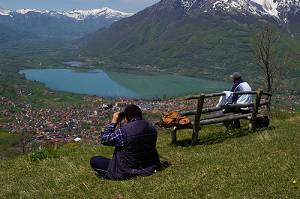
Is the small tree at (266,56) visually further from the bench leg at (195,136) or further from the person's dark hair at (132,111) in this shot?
the person's dark hair at (132,111)

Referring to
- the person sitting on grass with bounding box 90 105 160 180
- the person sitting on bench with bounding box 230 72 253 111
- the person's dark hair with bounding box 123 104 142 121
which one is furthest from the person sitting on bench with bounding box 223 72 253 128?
the person's dark hair with bounding box 123 104 142 121

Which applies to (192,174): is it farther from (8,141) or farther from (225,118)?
(8,141)

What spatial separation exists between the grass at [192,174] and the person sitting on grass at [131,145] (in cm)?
35

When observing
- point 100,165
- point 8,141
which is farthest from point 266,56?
point 8,141

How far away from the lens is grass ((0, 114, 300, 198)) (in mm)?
10586

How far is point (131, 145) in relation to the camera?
1248 cm

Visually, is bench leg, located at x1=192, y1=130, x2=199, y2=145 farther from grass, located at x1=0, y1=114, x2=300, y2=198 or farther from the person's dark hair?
the person's dark hair

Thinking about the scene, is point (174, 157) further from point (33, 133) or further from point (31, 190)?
point (33, 133)

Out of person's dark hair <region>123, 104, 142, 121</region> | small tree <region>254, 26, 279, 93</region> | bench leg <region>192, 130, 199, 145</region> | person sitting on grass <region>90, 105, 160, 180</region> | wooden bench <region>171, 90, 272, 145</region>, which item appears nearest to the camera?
person sitting on grass <region>90, 105, 160, 180</region>

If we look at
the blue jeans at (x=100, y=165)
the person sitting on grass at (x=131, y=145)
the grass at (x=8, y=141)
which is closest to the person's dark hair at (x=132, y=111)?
the person sitting on grass at (x=131, y=145)

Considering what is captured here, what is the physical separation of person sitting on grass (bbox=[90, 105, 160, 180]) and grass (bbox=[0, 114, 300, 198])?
1.16 ft

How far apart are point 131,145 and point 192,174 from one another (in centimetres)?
166

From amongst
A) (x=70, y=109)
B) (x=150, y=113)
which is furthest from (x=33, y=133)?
(x=70, y=109)

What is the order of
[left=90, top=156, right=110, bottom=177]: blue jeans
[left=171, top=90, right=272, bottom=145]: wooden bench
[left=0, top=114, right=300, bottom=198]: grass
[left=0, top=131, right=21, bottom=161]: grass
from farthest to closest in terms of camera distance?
[left=0, top=131, right=21, bottom=161]: grass, [left=171, top=90, right=272, bottom=145]: wooden bench, [left=90, top=156, right=110, bottom=177]: blue jeans, [left=0, top=114, right=300, bottom=198]: grass
